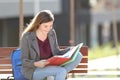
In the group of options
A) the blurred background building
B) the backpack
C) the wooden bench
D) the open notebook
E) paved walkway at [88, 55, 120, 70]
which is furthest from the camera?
the blurred background building

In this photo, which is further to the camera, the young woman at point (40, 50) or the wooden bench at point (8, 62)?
the wooden bench at point (8, 62)

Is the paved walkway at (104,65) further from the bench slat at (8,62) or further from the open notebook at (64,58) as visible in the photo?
the open notebook at (64,58)

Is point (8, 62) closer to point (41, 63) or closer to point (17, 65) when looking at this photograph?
point (17, 65)

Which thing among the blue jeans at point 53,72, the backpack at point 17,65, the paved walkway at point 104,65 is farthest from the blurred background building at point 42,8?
the blue jeans at point 53,72

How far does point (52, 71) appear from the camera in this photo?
632 centimetres

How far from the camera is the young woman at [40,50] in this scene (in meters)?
6.32

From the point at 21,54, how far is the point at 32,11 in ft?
86.9

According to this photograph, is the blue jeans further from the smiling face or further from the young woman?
the smiling face

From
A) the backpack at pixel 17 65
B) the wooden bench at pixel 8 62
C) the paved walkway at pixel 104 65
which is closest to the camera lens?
the backpack at pixel 17 65

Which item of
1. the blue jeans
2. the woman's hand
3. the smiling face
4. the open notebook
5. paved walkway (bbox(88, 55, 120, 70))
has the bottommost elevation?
paved walkway (bbox(88, 55, 120, 70))

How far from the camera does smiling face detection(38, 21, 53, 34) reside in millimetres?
6312

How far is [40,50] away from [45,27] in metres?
0.33

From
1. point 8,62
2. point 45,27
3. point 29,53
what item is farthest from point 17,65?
point 8,62

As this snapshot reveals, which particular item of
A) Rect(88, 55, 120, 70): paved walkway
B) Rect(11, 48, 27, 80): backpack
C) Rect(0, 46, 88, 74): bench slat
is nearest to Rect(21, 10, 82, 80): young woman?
Rect(11, 48, 27, 80): backpack
